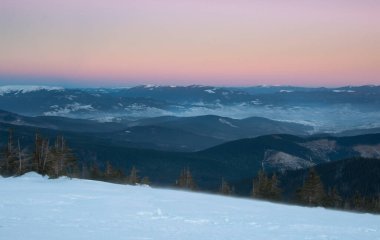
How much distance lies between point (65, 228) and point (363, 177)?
190609 mm

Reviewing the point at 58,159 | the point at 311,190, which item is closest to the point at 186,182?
the point at 311,190

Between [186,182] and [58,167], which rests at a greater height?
[58,167]

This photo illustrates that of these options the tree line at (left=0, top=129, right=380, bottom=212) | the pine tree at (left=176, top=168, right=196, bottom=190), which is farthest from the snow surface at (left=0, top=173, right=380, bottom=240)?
the pine tree at (left=176, top=168, right=196, bottom=190)

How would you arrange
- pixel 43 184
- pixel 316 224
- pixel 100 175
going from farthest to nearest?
1. pixel 100 175
2. pixel 43 184
3. pixel 316 224

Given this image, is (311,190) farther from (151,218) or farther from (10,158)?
(151,218)

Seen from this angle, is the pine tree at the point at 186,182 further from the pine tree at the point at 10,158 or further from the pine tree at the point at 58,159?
the pine tree at the point at 10,158

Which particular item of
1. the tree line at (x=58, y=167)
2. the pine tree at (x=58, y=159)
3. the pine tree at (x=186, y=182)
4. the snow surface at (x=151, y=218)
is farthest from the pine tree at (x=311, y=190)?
the snow surface at (x=151, y=218)

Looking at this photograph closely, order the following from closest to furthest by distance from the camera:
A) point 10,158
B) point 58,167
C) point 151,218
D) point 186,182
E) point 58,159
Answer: point 151,218 → point 58,159 → point 58,167 → point 10,158 → point 186,182

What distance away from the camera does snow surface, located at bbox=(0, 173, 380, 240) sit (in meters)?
18.3

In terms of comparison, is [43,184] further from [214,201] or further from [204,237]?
[204,237]

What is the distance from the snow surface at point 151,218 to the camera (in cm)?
1835

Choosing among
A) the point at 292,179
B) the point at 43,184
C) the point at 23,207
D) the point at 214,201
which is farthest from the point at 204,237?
the point at 292,179

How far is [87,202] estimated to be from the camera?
85.9 ft

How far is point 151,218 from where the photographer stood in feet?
71.6
